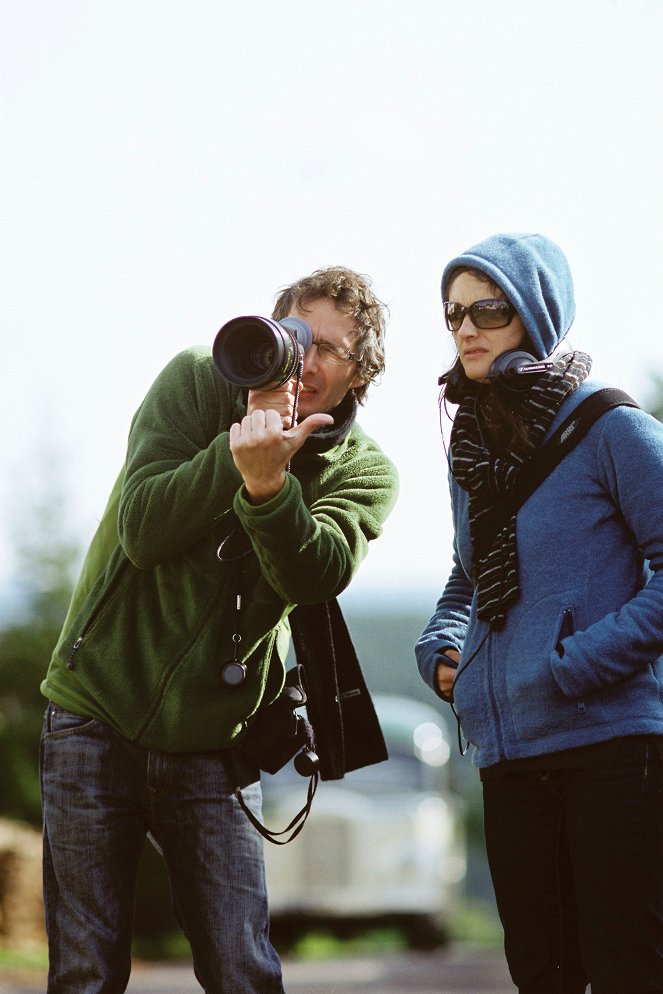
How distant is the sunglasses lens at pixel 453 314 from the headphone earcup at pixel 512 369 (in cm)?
15

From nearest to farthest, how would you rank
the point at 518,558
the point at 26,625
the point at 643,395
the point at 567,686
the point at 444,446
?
the point at 567,686, the point at 518,558, the point at 444,446, the point at 643,395, the point at 26,625

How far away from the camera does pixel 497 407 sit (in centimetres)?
276

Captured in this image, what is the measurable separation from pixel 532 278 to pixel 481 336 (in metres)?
0.16

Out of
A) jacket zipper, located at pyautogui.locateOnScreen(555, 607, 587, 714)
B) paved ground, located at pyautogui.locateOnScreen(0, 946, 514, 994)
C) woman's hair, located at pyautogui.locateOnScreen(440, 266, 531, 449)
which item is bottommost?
paved ground, located at pyautogui.locateOnScreen(0, 946, 514, 994)

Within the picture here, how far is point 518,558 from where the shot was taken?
2.68 metres

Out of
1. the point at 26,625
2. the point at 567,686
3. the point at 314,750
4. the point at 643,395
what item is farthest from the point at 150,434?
the point at 26,625

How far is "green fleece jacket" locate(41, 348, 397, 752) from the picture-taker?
8.74 ft

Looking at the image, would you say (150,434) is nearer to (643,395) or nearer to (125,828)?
(125,828)

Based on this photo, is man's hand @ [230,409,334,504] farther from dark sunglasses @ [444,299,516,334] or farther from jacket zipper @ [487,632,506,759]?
jacket zipper @ [487,632,506,759]

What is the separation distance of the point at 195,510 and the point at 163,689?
1.32 feet

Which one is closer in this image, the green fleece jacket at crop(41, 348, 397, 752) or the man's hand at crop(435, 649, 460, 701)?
the green fleece jacket at crop(41, 348, 397, 752)

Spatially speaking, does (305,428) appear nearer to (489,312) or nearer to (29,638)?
(489,312)

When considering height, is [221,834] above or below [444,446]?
below

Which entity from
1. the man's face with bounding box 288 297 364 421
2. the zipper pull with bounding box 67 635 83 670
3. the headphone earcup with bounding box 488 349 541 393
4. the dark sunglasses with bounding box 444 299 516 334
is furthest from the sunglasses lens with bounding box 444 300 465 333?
the zipper pull with bounding box 67 635 83 670
